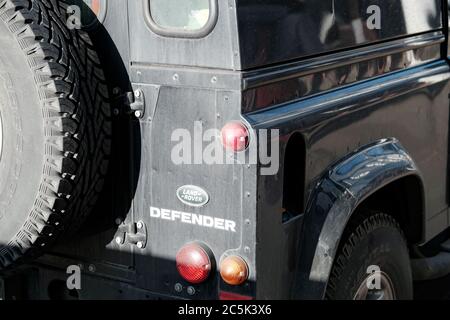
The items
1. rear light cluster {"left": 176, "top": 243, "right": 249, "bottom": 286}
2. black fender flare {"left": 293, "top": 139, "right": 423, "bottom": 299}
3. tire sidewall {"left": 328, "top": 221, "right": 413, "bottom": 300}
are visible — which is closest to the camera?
rear light cluster {"left": 176, "top": 243, "right": 249, "bottom": 286}

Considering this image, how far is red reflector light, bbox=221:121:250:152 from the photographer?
2613 millimetres

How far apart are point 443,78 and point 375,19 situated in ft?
2.28

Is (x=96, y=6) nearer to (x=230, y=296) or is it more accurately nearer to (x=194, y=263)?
(x=194, y=263)

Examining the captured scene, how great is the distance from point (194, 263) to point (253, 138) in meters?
0.56

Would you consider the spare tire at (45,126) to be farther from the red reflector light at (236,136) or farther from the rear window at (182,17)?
the red reflector light at (236,136)

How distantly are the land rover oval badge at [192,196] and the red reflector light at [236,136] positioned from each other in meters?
0.25

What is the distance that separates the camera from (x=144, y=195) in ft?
9.68

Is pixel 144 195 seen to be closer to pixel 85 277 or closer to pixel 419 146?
pixel 85 277

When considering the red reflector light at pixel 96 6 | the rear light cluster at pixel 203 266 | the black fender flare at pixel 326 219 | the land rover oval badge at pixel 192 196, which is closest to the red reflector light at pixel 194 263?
the rear light cluster at pixel 203 266

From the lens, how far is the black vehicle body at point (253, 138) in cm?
269

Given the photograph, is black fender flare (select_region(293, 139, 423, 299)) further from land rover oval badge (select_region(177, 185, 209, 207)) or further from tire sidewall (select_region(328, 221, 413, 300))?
land rover oval badge (select_region(177, 185, 209, 207))

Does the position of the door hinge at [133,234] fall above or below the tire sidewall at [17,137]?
below

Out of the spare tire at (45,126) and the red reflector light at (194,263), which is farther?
the red reflector light at (194,263)

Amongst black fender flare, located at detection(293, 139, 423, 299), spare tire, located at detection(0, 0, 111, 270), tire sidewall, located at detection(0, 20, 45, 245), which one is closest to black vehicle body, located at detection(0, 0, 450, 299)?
black fender flare, located at detection(293, 139, 423, 299)
